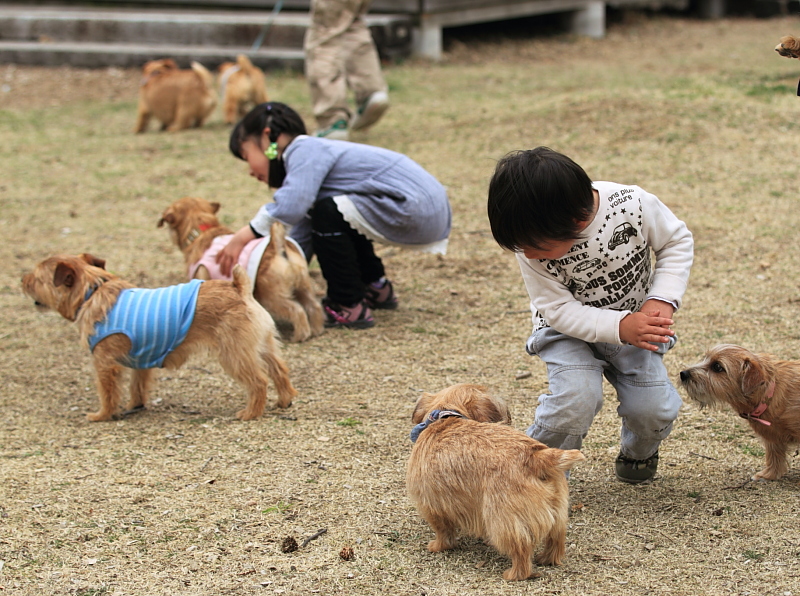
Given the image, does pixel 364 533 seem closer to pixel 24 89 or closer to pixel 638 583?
pixel 638 583

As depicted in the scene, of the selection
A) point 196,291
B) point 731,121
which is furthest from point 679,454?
point 731,121

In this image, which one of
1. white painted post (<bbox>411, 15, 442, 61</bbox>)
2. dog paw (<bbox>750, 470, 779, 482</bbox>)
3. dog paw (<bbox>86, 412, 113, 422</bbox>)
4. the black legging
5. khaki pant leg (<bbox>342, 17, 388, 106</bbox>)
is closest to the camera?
dog paw (<bbox>750, 470, 779, 482</bbox>)

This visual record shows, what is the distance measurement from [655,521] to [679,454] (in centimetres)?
59

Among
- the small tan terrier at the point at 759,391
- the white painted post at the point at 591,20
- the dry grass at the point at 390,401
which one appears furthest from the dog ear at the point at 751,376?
the white painted post at the point at 591,20

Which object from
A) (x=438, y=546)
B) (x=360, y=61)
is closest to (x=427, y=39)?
(x=360, y=61)

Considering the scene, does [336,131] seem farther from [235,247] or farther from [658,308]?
[658,308]

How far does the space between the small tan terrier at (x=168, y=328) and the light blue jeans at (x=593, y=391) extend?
155cm

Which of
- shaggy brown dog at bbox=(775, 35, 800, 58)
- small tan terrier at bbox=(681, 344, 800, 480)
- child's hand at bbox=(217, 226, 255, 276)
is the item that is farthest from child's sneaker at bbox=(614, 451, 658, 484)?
child's hand at bbox=(217, 226, 255, 276)

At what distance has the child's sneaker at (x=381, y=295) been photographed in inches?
219

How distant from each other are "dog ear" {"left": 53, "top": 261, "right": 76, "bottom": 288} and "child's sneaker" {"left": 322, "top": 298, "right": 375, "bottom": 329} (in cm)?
160

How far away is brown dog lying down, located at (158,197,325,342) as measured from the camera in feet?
16.5

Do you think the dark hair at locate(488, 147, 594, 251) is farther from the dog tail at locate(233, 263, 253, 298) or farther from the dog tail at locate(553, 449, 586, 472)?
the dog tail at locate(233, 263, 253, 298)

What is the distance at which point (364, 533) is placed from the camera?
10.3 feet

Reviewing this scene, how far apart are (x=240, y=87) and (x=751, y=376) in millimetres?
8495
